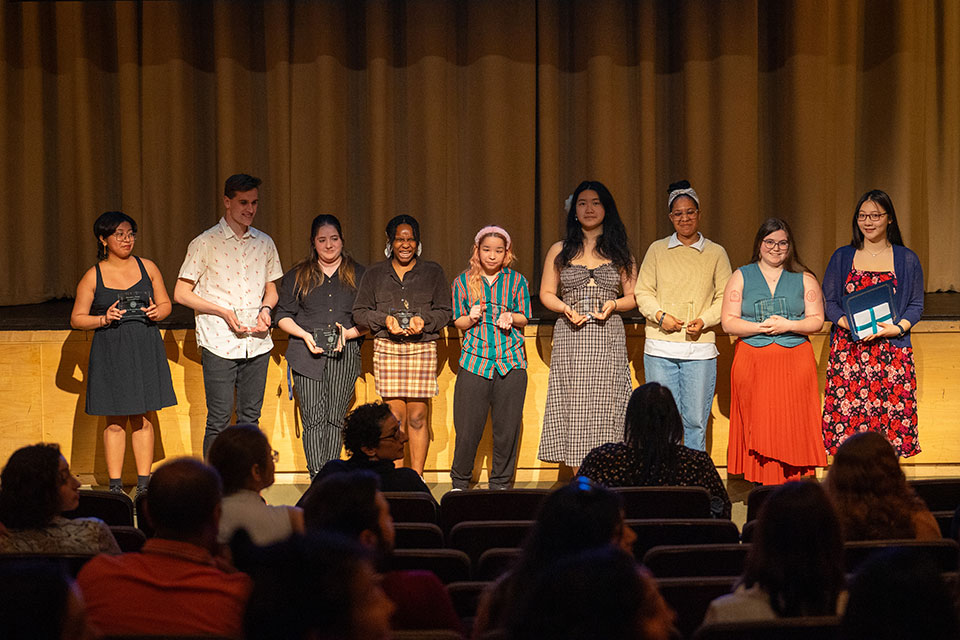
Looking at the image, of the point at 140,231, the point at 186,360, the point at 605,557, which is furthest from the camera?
the point at 140,231

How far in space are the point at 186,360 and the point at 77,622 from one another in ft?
13.9

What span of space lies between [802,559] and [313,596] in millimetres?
1054

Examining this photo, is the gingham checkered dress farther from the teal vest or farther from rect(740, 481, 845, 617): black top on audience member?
rect(740, 481, 845, 617): black top on audience member

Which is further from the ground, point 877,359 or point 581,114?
point 581,114

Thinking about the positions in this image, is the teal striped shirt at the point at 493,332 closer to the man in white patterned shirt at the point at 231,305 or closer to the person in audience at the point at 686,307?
the person in audience at the point at 686,307

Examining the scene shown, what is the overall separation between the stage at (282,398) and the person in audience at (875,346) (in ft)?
1.95

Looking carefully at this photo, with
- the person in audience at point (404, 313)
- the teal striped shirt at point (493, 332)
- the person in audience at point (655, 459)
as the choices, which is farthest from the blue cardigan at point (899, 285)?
the person in audience at point (404, 313)

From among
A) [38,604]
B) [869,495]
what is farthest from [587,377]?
[38,604]

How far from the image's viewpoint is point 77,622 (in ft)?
5.87

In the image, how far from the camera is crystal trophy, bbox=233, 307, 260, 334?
5465 mm

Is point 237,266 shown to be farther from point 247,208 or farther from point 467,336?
point 467,336

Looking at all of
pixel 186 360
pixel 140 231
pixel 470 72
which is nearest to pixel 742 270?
pixel 186 360

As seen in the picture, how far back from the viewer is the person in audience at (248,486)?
9.43 feet

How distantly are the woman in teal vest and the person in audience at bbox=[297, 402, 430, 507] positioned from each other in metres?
2.02
